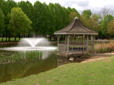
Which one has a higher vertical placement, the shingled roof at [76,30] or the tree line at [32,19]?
the tree line at [32,19]

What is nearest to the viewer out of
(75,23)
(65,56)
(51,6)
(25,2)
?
(65,56)

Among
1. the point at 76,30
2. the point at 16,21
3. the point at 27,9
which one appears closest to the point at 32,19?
the point at 27,9

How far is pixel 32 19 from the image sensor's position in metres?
51.3

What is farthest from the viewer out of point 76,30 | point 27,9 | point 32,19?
point 32,19

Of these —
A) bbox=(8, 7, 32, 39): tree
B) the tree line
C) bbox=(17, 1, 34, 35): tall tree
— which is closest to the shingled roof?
the tree line

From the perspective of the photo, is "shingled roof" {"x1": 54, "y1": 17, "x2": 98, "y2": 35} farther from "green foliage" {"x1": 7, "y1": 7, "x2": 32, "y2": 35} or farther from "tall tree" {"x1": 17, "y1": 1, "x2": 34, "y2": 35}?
"tall tree" {"x1": 17, "y1": 1, "x2": 34, "y2": 35}

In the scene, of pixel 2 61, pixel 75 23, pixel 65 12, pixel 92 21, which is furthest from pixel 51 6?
pixel 2 61

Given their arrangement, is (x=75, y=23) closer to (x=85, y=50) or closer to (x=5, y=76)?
(x=85, y=50)

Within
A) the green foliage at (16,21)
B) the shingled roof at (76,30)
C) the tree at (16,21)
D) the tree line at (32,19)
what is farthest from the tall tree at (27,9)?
the shingled roof at (76,30)

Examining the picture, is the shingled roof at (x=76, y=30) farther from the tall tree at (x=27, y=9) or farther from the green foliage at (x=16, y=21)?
the tall tree at (x=27, y=9)

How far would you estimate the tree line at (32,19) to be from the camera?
41591 millimetres

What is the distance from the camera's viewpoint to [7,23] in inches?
1690

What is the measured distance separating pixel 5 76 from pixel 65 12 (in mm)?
54979

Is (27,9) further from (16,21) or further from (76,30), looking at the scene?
(76,30)
